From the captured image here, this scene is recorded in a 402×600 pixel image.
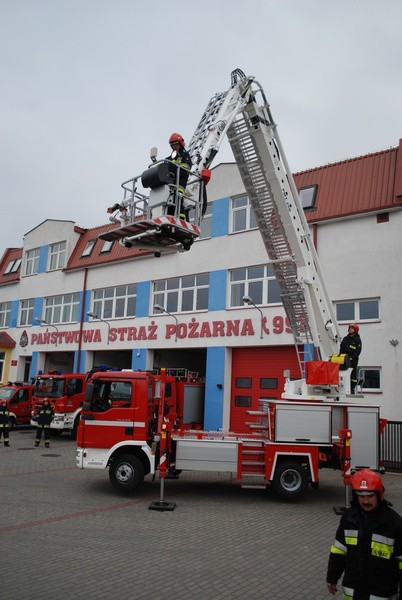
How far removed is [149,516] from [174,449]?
163cm

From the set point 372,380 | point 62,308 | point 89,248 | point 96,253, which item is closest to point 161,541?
point 372,380

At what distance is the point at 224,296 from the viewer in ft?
66.0

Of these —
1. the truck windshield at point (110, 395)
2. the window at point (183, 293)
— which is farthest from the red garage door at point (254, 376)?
the truck windshield at point (110, 395)

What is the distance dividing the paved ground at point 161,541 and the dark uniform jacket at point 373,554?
7.56 ft

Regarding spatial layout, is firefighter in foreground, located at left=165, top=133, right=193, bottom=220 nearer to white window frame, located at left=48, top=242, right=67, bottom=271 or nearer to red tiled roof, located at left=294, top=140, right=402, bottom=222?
red tiled roof, located at left=294, top=140, right=402, bottom=222

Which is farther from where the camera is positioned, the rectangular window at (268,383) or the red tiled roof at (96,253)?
the red tiled roof at (96,253)

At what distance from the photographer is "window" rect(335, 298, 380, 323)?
15906 mm

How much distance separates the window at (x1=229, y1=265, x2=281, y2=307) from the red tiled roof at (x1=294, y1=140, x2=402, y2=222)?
9.12 ft

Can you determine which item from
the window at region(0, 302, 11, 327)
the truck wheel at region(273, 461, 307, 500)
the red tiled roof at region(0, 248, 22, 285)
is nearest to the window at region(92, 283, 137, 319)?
the red tiled roof at region(0, 248, 22, 285)

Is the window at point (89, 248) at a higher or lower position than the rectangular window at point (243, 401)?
higher

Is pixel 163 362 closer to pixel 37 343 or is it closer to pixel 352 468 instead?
pixel 37 343

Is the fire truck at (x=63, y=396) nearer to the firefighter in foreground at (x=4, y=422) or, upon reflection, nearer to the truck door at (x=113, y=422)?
the firefighter in foreground at (x=4, y=422)

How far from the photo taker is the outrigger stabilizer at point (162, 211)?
7.79 meters

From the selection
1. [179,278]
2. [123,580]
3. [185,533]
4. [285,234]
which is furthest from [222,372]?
[123,580]
